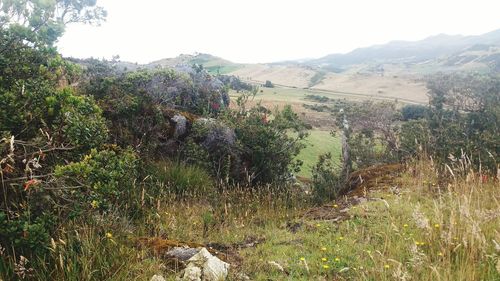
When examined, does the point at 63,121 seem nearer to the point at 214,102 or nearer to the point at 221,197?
the point at 221,197

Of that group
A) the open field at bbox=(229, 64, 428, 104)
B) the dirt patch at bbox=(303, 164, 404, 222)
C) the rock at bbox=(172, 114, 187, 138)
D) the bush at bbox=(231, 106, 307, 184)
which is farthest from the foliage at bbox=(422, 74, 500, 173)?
the open field at bbox=(229, 64, 428, 104)

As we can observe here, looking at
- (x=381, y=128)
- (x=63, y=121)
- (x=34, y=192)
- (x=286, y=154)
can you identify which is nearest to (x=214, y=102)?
(x=286, y=154)

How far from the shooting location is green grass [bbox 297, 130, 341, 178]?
15.4 meters

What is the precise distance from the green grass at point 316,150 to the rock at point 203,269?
10285 mm

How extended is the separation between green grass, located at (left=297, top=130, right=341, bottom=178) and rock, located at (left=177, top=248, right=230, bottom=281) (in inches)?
405

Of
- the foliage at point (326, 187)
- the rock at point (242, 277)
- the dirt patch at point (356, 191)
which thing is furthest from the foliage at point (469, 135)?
the rock at point (242, 277)

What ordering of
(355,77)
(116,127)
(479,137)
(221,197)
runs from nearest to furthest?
(221,197)
(116,127)
(479,137)
(355,77)

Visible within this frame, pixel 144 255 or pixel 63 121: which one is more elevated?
pixel 63 121

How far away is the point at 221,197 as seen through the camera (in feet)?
24.1

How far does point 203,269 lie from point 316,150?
571 inches

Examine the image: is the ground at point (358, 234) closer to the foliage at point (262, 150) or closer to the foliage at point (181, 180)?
the foliage at point (181, 180)

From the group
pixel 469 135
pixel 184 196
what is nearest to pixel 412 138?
pixel 469 135

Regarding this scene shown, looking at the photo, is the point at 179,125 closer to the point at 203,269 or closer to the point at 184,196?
the point at 184,196

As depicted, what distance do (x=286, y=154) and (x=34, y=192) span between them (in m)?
7.51
